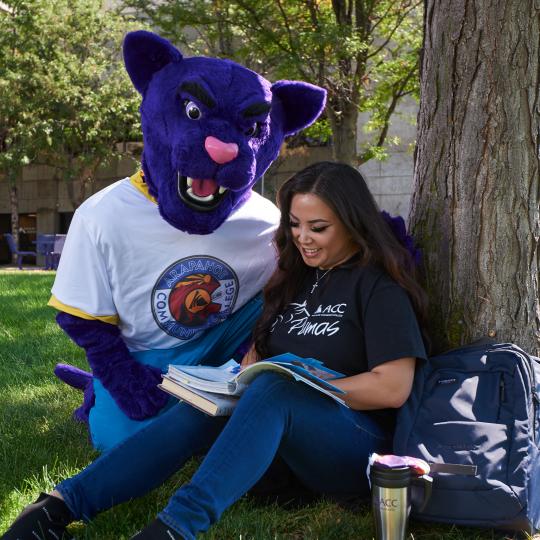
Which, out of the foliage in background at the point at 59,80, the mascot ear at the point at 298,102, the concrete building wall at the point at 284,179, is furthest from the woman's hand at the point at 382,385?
the foliage in background at the point at 59,80

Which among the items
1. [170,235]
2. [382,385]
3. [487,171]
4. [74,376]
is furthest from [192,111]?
[74,376]

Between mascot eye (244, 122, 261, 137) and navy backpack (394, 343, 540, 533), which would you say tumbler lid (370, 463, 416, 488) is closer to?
navy backpack (394, 343, 540, 533)

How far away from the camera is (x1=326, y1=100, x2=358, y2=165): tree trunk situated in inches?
481

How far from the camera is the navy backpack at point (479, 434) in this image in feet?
7.83

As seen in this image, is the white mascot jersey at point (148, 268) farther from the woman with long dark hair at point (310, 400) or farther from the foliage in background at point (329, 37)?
the foliage in background at point (329, 37)

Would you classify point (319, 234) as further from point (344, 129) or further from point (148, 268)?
point (344, 129)

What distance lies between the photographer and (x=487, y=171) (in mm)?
3061

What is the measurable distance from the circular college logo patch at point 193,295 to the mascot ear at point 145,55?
32.3 inches

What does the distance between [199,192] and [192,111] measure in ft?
1.07

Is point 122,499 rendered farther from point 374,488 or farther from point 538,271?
point 538,271

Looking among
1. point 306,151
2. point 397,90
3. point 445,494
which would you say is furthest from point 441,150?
point 306,151

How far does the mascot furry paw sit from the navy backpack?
3.45 feet

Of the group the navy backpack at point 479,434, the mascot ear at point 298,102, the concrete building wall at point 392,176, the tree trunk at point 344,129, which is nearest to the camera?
the navy backpack at point 479,434

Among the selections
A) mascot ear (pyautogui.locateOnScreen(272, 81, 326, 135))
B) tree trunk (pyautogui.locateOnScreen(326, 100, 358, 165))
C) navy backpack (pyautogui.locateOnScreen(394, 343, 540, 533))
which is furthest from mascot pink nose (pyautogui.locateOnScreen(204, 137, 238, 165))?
tree trunk (pyautogui.locateOnScreen(326, 100, 358, 165))
